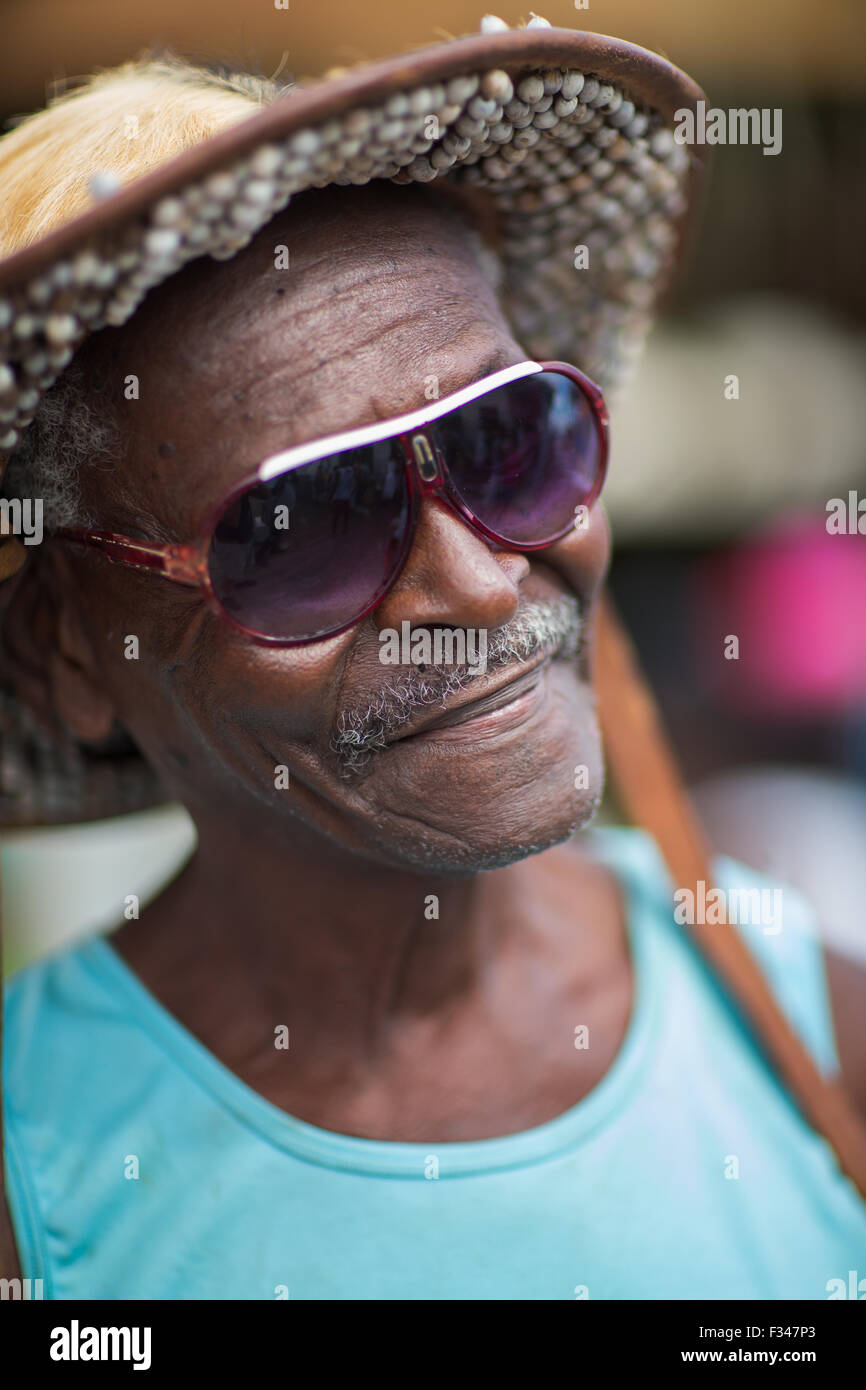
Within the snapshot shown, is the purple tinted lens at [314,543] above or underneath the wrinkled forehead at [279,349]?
underneath

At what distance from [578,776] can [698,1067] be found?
570 mm

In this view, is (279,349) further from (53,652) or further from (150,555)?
(53,652)

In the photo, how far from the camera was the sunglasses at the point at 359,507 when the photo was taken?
1181mm

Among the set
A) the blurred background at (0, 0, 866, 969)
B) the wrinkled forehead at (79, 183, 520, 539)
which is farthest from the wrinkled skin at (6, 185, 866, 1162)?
the blurred background at (0, 0, 866, 969)

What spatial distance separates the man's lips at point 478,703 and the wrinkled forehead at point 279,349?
33 centimetres

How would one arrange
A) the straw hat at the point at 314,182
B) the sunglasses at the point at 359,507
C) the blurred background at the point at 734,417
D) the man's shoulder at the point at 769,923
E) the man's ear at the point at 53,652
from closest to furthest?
the straw hat at the point at 314,182, the sunglasses at the point at 359,507, the man's ear at the point at 53,652, the man's shoulder at the point at 769,923, the blurred background at the point at 734,417

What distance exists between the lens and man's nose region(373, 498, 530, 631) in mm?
1227

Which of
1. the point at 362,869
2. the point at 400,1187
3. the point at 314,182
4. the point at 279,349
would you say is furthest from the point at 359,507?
the point at 400,1187

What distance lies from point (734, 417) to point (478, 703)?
3.56 meters

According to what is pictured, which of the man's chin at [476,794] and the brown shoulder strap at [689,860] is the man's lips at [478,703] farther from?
the brown shoulder strap at [689,860]

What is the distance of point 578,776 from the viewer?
A: 134 centimetres

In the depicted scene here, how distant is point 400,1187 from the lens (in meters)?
1.42

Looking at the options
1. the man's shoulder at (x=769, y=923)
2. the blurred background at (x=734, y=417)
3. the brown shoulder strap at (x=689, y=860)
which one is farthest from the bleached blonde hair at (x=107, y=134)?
the blurred background at (x=734, y=417)
